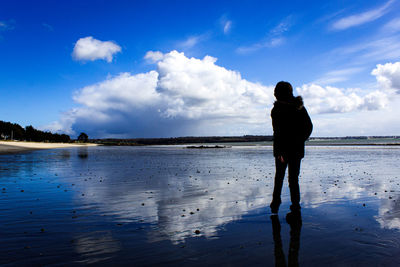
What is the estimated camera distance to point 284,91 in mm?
8266

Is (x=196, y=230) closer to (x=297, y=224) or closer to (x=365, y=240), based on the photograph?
(x=297, y=224)

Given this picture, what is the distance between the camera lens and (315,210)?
29.9 feet

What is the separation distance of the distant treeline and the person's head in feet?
570

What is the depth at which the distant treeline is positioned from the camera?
148m

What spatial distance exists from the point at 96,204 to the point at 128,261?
613 cm

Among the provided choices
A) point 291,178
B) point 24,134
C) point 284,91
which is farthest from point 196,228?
point 24,134

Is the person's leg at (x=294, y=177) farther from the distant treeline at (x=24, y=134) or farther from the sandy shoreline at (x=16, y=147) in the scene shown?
the distant treeline at (x=24, y=134)

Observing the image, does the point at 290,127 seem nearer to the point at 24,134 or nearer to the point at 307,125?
the point at 307,125

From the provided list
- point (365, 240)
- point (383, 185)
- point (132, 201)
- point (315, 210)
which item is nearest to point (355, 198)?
point (315, 210)

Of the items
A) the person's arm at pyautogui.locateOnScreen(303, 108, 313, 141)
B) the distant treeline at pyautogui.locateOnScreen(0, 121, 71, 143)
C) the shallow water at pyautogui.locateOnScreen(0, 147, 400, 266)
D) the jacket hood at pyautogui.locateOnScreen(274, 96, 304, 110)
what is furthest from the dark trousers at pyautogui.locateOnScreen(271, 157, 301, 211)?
the distant treeline at pyautogui.locateOnScreen(0, 121, 71, 143)

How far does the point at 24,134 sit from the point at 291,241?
192m

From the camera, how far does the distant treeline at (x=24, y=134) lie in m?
148

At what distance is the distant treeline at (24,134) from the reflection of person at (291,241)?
17445cm

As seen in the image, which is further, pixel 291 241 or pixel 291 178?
pixel 291 178
